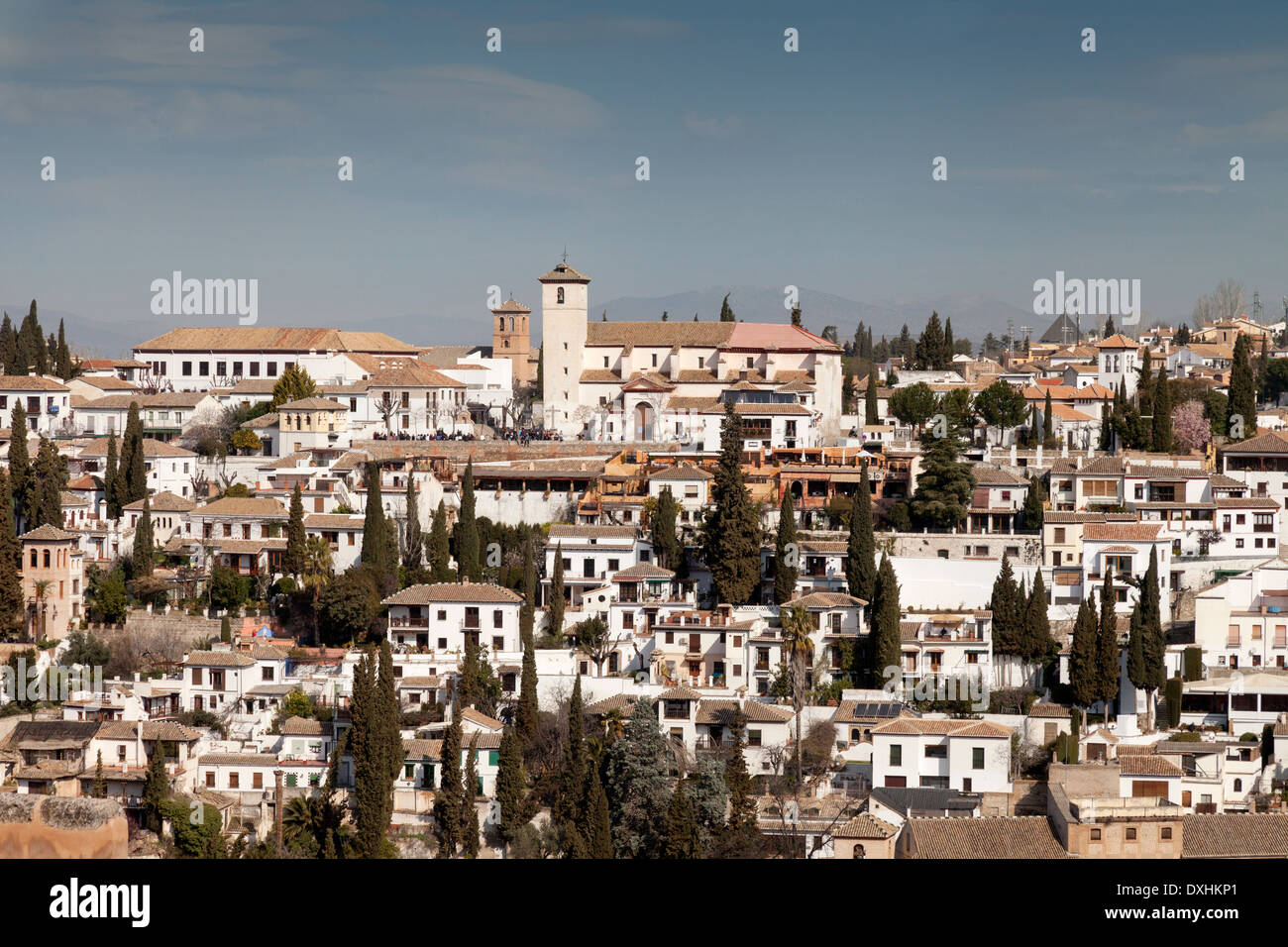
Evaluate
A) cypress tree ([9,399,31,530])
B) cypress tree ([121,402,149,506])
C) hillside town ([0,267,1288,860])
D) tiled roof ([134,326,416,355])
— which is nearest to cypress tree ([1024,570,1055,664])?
hillside town ([0,267,1288,860])

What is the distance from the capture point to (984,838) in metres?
16.2

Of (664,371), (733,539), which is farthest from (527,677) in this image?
(664,371)

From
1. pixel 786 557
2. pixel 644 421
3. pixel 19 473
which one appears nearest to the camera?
pixel 786 557

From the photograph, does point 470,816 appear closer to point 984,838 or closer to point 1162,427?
point 984,838

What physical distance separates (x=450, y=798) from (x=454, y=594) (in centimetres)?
424

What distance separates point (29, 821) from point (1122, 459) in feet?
76.0

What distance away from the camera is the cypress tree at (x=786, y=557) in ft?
73.3

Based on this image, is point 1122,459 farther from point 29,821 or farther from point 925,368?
point 29,821

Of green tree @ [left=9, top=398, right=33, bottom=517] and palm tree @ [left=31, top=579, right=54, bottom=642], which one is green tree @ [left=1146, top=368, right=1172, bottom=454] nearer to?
palm tree @ [left=31, top=579, right=54, bottom=642]

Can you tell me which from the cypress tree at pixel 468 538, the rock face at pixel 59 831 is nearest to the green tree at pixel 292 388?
the cypress tree at pixel 468 538

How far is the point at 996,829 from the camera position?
16.4 metres

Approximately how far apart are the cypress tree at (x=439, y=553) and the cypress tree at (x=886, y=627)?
6.38 m

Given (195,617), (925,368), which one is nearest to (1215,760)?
(195,617)
